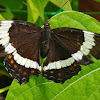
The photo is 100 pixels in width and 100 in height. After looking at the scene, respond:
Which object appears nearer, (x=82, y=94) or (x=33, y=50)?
(x=82, y=94)

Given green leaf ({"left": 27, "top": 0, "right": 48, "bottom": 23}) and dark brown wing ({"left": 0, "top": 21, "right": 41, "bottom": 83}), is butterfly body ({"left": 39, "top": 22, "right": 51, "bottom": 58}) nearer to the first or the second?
dark brown wing ({"left": 0, "top": 21, "right": 41, "bottom": 83})

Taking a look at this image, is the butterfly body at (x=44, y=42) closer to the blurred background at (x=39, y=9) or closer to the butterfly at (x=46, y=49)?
the butterfly at (x=46, y=49)

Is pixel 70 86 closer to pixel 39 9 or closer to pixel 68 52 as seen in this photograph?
pixel 68 52

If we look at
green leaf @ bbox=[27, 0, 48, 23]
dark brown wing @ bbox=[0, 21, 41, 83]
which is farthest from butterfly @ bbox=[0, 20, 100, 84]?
green leaf @ bbox=[27, 0, 48, 23]

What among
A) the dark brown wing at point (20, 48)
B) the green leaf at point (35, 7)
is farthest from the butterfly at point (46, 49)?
the green leaf at point (35, 7)

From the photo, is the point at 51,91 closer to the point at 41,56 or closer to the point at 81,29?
the point at 41,56

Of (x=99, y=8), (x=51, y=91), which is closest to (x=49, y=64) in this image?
(x=51, y=91)

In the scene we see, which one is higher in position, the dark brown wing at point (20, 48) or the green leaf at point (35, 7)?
the green leaf at point (35, 7)
